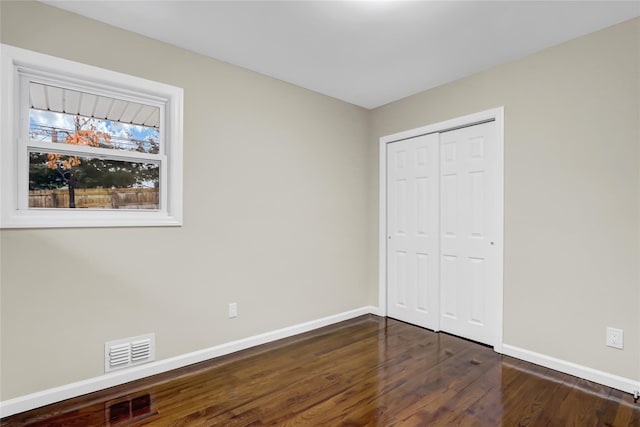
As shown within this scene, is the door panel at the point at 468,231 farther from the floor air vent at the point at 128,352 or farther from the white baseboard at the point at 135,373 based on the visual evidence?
the floor air vent at the point at 128,352

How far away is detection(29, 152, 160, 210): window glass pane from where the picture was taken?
2.16 metres

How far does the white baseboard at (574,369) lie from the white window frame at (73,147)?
2.94 m

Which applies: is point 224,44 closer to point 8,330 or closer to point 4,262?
point 4,262

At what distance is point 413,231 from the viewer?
3.63 m

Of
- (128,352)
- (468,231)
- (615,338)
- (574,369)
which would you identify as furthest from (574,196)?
(128,352)

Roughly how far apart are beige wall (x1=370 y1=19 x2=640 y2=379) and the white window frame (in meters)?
2.71

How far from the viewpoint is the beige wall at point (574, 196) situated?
2250mm

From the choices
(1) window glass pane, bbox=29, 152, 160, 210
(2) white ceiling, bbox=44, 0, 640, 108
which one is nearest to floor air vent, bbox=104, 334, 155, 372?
(1) window glass pane, bbox=29, 152, 160, 210

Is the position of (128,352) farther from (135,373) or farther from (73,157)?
(73,157)

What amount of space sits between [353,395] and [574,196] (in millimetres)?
2146

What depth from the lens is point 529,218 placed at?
2.71 metres

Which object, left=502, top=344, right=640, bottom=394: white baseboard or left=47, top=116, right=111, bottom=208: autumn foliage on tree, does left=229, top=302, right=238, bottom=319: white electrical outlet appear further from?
left=502, top=344, right=640, bottom=394: white baseboard

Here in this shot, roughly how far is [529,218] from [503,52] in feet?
4.42

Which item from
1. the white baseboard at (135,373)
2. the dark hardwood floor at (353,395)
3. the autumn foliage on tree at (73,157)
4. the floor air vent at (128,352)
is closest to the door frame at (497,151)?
the dark hardwood floor at (353,395)
